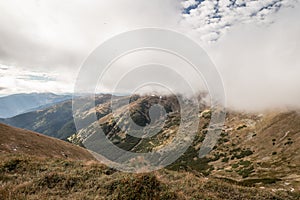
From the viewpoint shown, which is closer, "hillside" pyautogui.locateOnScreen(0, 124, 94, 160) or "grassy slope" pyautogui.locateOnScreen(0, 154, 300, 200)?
"grassy slope" pyautogui.locateOnScreen(0, 154, 300, 200)

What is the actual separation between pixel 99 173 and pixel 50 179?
11.7 ft

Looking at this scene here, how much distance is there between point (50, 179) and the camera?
15328 millimetres

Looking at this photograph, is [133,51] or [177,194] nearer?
[177,194]

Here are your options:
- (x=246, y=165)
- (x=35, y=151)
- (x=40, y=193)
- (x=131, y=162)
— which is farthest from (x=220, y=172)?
(x=40, y=193)

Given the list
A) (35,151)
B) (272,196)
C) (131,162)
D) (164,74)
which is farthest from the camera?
(35,151)

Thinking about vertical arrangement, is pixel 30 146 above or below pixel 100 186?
below

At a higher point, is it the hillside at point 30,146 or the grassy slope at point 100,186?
the grassy slope at point 100,186

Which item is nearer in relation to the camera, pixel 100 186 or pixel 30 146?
pixel 100 186

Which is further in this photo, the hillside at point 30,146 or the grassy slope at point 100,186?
the hillside at point 30,146

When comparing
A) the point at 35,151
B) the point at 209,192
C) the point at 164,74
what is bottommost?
the point at 35,151

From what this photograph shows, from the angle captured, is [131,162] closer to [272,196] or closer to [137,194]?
[137,194]

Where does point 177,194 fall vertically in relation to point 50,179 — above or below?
above

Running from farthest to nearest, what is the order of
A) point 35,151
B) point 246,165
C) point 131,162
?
point 246,165 < point 35,151 < point 131,162

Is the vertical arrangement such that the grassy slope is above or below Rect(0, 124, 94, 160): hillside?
above
